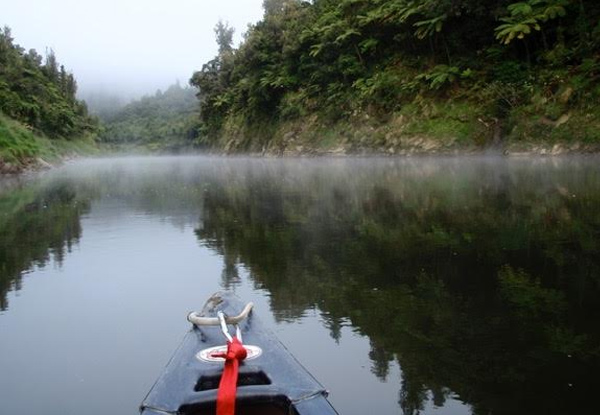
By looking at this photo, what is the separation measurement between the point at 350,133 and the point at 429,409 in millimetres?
34436

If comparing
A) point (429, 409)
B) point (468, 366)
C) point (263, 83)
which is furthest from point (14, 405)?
point (263, 83)

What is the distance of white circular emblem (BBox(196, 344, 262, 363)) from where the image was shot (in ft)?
10.7

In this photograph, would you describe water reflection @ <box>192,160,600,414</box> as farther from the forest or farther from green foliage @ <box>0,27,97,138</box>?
green foliage @ <box>0,27,97,138</box>

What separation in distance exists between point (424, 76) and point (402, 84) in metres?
2.56

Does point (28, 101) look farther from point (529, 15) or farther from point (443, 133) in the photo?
point (529, 15)

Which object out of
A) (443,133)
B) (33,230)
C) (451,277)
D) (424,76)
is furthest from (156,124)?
(451,277)

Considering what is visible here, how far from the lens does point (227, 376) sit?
287 centimetres

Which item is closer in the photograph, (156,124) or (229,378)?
(229,378)

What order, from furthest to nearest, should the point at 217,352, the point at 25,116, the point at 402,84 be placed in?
the point at 25,116 → the point at 402,84 → the point at 217,352

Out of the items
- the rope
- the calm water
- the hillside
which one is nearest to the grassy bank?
the hillside

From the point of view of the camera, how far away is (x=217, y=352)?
334 centimetres

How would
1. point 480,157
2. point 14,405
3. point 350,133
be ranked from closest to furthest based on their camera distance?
1. point 14,405
2. point 480,157
3. point 350,133

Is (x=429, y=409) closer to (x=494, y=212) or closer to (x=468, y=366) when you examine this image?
(x=468, y=366)

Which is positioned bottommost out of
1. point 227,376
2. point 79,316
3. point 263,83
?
point 79,316
